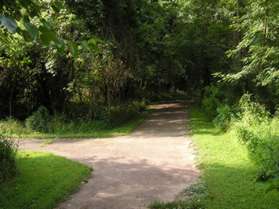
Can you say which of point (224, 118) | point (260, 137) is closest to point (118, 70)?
point (224, 118)

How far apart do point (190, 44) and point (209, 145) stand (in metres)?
15.3

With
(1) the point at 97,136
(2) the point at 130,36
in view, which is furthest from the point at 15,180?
(2) the point at 130,36

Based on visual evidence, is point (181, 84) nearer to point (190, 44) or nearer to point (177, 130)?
point (190, 44)

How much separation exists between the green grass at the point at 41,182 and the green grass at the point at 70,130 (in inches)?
189

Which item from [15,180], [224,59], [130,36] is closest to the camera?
[15,180]

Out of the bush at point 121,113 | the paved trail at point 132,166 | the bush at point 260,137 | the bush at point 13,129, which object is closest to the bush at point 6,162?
the paved trail at point 132,166

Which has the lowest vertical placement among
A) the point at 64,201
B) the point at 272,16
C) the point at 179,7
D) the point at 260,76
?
the point at 64,201

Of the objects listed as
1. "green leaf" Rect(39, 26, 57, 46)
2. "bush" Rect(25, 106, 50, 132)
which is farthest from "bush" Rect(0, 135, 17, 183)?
"bush" Rect(25, 106, 50, 132)

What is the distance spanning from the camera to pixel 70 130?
58.0 feet

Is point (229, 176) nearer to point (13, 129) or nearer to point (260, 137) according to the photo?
point (260, 137)

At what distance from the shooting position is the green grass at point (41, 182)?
776cm

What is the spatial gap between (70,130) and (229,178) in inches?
381

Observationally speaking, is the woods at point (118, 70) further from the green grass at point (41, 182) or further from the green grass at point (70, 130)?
the green grass at point (41, 182)

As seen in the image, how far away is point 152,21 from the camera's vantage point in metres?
21.5
